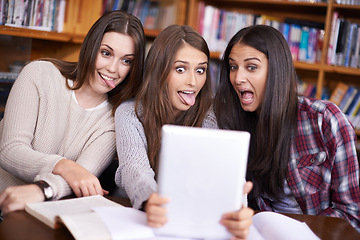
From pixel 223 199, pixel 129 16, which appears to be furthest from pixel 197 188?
pixel 129 16

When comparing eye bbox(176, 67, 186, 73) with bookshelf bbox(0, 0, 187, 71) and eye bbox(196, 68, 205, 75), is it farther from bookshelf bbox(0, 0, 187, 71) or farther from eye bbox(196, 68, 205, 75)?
bookshelf bbox(0, 0, 187, 71)

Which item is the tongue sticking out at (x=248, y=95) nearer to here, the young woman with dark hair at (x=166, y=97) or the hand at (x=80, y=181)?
the young woman with dark hair at (x=166, y=97)

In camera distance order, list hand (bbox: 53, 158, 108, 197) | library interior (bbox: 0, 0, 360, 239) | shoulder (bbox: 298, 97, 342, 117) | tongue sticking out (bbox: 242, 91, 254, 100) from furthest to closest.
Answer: library interior (bbox: 0, 0, 360, 239)
tongue sticking out (bbox: 242, 91, 254, 100)
shoulder (bbox: 298, 97, 342, 117)
hand (bbox: 53, 158, 108, 197)

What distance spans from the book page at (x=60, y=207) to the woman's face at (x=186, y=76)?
59 cm

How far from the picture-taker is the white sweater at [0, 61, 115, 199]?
4.98 ft

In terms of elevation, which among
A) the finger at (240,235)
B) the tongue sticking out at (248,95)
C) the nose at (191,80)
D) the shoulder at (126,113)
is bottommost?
the finger at (240,235)

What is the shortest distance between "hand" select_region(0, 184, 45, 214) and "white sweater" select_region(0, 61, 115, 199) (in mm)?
236

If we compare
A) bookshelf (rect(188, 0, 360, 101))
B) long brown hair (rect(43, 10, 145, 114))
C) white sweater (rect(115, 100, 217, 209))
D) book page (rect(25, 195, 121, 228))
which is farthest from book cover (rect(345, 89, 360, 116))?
book page (rect(25, 195, 121, 228))

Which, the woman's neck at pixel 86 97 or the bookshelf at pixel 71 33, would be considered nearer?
the woman's neck at pixel 86 97

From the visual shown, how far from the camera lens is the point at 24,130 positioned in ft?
5.19

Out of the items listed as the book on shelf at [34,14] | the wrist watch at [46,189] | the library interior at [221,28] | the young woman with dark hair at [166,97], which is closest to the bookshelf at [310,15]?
the library interior at [221,28]

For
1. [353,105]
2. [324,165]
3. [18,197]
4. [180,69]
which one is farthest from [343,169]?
[353,105]

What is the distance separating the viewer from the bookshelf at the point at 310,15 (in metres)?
2.93

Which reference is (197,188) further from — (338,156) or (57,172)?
(338,156)
